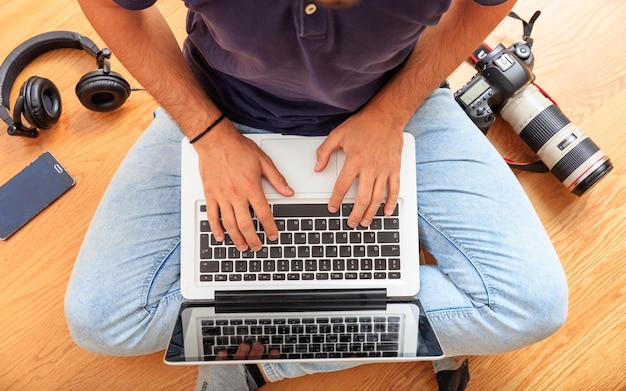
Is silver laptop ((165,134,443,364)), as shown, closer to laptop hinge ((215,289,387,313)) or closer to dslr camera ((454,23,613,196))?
laptop hinge ((215,289,387,313))

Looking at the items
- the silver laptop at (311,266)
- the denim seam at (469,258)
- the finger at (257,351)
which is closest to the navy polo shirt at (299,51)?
the silver laptop at (311,266)

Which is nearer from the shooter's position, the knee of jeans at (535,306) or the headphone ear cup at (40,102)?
the knee of jeans at (535,306)

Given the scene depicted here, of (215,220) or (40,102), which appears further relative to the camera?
(40,102)

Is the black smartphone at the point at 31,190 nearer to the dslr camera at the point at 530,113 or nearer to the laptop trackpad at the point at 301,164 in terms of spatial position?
the laptop trackpad at the point at 301,164

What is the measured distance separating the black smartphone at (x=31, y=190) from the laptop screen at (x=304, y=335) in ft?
1.74

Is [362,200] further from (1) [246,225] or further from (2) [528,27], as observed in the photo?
(2) [528,27]

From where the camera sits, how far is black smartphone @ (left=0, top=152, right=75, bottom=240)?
119cm

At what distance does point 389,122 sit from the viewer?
34.9 inches

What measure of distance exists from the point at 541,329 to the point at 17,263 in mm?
1056

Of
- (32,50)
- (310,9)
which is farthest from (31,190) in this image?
(310,9)

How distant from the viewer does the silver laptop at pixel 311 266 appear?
0.88 m

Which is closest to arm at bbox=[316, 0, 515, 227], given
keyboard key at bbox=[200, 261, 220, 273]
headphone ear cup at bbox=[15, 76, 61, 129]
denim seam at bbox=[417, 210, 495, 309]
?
denim seam at bbox=[417, 210, 495, 309]

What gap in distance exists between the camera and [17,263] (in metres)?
1.18

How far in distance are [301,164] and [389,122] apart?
157 mm
